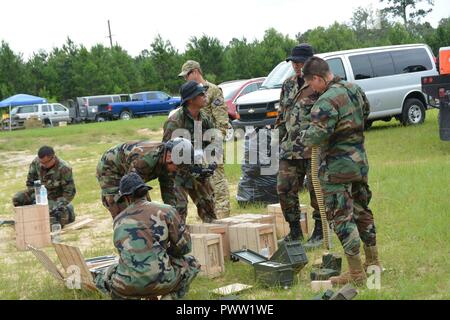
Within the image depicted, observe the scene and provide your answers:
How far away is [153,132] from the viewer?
2612 centimetres

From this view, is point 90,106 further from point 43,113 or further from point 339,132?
point 339,132

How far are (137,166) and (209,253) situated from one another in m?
1.12

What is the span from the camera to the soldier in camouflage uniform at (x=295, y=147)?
7.26m

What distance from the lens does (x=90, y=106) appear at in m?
39.9

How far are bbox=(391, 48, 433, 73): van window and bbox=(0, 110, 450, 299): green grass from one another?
1.63 meters

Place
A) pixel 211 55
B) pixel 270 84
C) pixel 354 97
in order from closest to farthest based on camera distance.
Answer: pixel 354 97 < pixel 270 84 < pixel 211 55

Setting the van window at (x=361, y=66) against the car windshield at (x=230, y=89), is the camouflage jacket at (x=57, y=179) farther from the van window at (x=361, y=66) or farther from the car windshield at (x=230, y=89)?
the car windshield at (x=230, y=89)

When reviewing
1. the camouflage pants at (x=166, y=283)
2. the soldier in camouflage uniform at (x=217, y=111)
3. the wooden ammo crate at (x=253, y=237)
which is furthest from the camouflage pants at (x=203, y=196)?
the camouflage pants at (x=166, y=283)

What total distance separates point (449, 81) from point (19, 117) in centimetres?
2995

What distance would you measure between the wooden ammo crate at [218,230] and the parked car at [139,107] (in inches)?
1270

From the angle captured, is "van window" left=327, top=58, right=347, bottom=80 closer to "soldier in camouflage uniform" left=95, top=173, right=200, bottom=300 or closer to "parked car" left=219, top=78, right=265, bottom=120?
"parked car" left=219, top=78, right=265, bottom=120

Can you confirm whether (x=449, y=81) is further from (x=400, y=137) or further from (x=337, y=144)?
(x=337, y=144)

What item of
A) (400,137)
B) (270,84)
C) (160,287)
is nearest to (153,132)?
(270,84)

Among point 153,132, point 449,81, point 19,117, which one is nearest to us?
point 449,81
